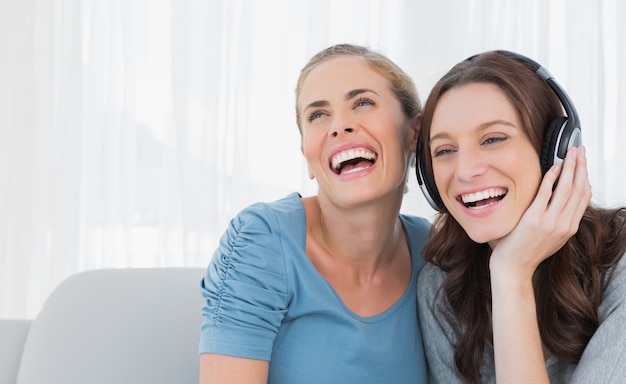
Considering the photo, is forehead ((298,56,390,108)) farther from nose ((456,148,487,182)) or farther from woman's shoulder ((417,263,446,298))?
woman's shoulder ((417,263,446,298))

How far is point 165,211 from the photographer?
3.03 metres

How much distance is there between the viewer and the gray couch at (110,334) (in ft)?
4.97

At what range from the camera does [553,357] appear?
1416 mm

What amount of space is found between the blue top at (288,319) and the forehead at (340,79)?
0.87 ft

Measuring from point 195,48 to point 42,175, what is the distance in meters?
0.87

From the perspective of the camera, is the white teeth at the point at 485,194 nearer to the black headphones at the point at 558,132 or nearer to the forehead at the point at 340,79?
the black headphones at the point at 558,132

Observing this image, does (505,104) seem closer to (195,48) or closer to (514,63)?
(514,63)

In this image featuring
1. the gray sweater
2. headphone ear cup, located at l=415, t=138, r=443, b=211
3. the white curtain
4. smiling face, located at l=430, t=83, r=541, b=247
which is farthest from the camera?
the white curtain

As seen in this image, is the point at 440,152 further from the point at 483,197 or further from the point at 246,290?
the point at 246,290

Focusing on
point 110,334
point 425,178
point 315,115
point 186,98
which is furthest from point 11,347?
point 186,98

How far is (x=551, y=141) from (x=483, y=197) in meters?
0.16

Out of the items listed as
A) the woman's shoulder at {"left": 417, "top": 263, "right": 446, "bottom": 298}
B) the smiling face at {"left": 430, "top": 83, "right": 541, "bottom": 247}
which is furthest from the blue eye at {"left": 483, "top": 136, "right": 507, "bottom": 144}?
the woman's shoulder at {"left": 417, "top": 263, "right": 446, "bottom": 298}

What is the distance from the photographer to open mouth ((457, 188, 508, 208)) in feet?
4.31

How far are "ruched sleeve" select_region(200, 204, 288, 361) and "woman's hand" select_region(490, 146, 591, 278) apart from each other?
18.0 inches
